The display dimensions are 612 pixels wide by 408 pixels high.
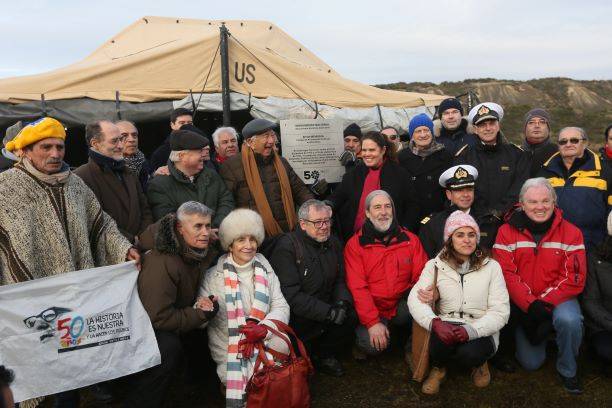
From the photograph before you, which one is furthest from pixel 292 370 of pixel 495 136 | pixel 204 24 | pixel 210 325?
pixel 204 24

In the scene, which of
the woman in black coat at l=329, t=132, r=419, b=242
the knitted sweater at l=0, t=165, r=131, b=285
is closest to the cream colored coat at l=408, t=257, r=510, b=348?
the woman in black coat at l=329, t=132, r=419, b=242

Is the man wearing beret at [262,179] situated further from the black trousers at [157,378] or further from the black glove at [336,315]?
the black trousers at [157,378]

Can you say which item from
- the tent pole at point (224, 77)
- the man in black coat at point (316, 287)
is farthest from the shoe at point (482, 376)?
the tent pole at point (224, 77)

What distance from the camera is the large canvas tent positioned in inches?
256

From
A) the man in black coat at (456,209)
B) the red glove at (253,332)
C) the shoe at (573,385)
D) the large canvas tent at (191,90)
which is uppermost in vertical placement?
the large canvas tent at (191,90)

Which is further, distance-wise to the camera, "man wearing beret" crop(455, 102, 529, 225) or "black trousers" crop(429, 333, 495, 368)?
"man wearing beret" crop(455, 102, 529, 225)

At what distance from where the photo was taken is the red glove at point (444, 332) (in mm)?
3730

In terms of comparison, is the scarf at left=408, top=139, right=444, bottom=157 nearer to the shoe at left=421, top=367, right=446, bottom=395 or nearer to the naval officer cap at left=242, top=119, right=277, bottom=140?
the naval officer cap at left=242, top=119, right=277, bottom=140

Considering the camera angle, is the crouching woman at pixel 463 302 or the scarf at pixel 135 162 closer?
the crouching woman at pixel 463 302

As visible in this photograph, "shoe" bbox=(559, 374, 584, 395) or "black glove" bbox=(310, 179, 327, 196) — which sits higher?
"black glove" bbox=(310, 179, 327, 196)

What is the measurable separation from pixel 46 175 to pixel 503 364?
13.0 ft

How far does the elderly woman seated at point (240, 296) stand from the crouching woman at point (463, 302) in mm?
1190

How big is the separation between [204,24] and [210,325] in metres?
8.55

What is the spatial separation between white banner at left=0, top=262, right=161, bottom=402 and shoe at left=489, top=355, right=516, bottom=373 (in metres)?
2.93
